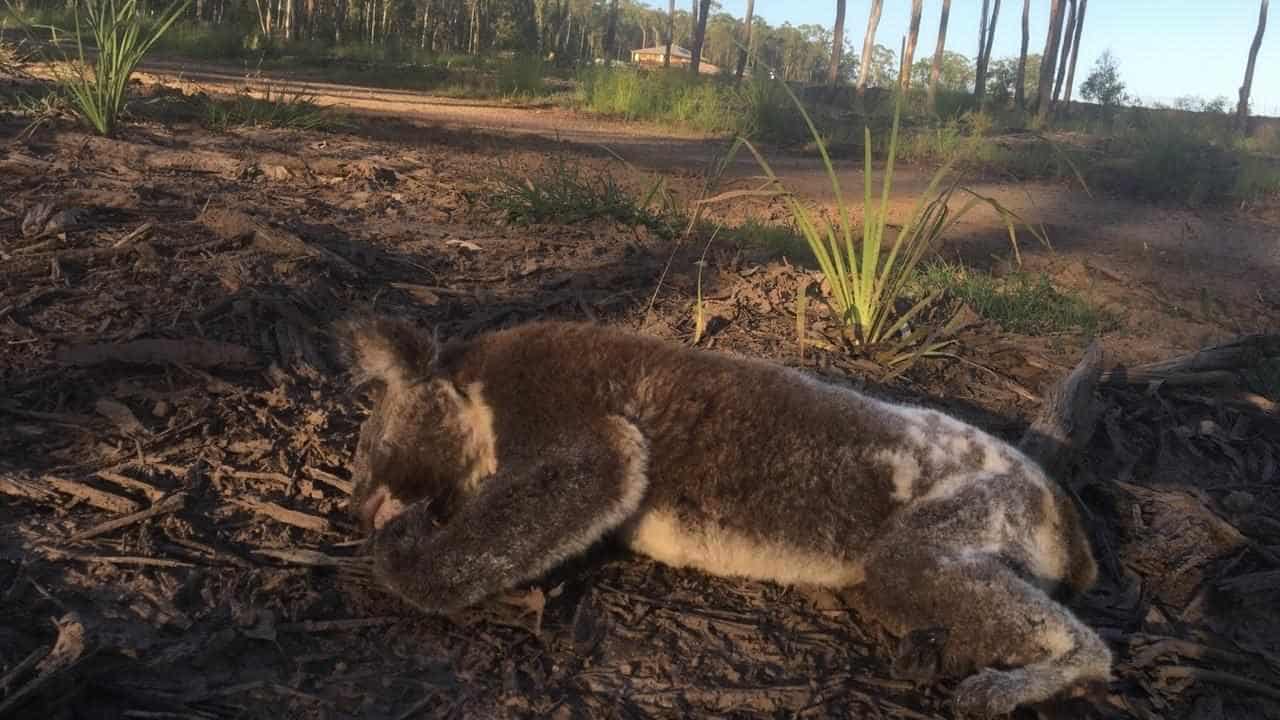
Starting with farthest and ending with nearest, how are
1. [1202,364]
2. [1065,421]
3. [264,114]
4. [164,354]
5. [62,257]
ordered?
[264,114], [1202,364], [62,257], [1065,421], [164,354]

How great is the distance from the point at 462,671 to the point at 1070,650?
5.32 ft

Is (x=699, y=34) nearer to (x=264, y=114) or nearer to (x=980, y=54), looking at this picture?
(x=980, y=54)

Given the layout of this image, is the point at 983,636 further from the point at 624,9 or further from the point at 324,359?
the point at 624,9

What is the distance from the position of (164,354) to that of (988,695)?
10.6 ft

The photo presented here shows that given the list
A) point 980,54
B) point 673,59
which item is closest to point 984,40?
point 980,54

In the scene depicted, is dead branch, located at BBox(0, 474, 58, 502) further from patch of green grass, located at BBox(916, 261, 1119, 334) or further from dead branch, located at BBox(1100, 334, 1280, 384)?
dead branch, located at BBox(1100, 334, 1280, 384)

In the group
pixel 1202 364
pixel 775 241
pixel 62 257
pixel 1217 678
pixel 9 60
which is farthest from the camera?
pixel 9 60

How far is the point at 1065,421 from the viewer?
3744 millimetres

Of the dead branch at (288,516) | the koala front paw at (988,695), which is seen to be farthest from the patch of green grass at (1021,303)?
the dead branch at (288,516)

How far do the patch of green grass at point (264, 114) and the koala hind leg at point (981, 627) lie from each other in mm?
7072

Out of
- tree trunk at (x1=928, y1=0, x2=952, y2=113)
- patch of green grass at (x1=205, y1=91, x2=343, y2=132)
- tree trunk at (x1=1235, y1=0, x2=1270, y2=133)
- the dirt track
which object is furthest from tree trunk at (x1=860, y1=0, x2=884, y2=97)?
patch of green grass at (x1=205, y1=91, x2=343, y2=132)

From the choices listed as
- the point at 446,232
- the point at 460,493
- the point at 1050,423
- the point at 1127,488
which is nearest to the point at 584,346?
the point at 460,493

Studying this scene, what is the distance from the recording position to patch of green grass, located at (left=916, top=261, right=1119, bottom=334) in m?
5.91

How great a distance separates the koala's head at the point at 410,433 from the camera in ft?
9.19
